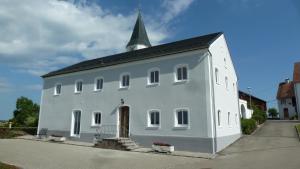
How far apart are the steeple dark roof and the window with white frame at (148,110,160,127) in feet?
51.1

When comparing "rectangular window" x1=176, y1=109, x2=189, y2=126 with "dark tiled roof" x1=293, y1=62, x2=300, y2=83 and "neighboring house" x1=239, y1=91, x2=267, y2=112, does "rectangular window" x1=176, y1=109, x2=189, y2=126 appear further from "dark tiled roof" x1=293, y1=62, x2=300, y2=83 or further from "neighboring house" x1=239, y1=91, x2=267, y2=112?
"dark tiled roof" x1=293, y1=62, x2=300, y2=83

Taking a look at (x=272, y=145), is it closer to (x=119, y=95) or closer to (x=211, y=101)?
(x=211, y=101)

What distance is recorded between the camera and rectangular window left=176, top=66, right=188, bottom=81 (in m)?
18.0

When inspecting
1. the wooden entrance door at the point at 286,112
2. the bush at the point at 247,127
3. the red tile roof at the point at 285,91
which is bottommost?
the bush at the point at 247,127

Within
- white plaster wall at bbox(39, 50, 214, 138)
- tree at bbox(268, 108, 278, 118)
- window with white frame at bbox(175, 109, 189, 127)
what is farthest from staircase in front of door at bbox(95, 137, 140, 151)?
tree at bbox(268, 108, 278, 118)

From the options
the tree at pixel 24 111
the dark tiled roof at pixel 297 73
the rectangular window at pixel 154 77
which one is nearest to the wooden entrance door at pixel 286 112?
the dark tiled roof at pixel 297 73

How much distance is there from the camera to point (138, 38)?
3275 centimetres

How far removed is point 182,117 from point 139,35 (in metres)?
18.5

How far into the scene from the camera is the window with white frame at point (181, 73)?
17.9 meters

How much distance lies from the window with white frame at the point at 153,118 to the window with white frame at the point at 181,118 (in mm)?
1597

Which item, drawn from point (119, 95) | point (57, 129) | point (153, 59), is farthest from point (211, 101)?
point (57, 129)

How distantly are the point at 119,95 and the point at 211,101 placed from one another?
26.8 ft

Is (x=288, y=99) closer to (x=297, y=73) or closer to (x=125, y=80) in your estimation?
(x=297, y=73)

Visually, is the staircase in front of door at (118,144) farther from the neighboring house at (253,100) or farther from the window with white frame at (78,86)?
the neighboring house at (253,100)
